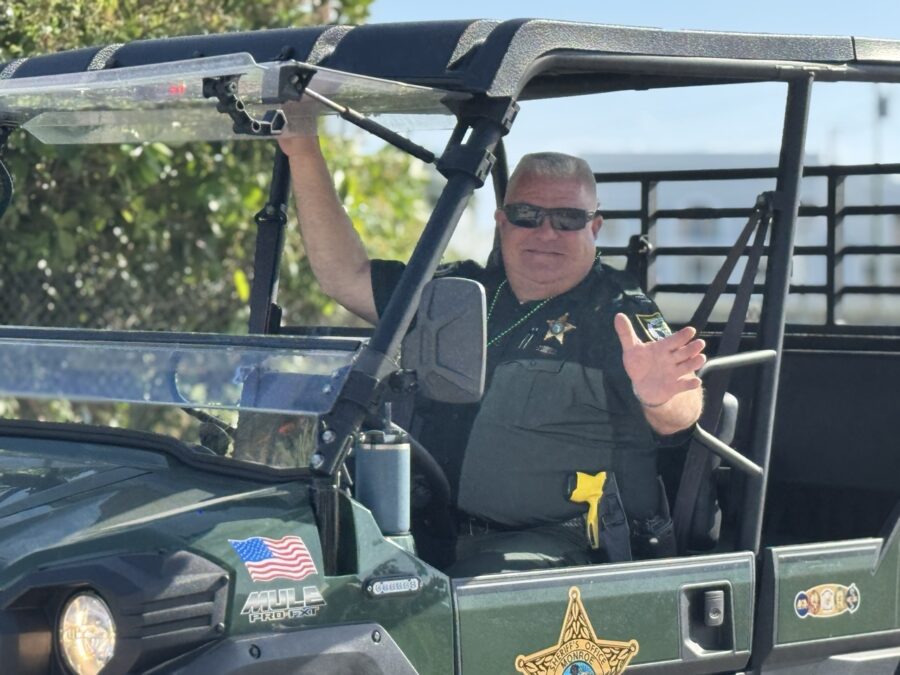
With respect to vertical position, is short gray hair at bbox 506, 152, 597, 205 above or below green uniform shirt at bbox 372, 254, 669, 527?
above

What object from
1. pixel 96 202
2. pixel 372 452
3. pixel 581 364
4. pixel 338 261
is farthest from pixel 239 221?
pixel 372 452

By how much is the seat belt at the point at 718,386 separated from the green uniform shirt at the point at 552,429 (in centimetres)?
7

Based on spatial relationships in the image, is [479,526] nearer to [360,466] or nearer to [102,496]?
[360,466]

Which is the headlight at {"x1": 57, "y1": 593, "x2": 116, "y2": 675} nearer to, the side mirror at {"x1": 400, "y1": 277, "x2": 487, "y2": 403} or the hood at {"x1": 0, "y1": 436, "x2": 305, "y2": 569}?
the hood at {"x1": 0, "y1": 436, "x2": 305, "y2": 569}

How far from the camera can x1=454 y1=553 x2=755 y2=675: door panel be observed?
306cm

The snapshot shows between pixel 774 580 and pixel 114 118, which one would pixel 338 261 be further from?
pixel 774 580

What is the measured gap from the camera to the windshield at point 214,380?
2.99m

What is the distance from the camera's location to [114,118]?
3980 millimetres

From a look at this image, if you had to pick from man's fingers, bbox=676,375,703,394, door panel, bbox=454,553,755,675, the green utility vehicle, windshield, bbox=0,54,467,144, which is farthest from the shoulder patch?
windshield, bbox=0,54,467,144

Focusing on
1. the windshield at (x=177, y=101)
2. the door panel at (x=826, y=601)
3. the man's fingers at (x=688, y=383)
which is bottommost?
the door panel at (x=826, y=601)

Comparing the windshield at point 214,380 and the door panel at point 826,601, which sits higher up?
the windshield at point 214,380

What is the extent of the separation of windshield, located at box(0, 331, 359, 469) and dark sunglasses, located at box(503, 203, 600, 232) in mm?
966

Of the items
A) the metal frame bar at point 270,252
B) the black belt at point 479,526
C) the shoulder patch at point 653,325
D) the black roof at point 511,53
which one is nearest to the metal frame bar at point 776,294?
the black roof at point 511,53

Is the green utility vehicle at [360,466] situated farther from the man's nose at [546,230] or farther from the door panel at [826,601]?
the man's nose at [546,230]
